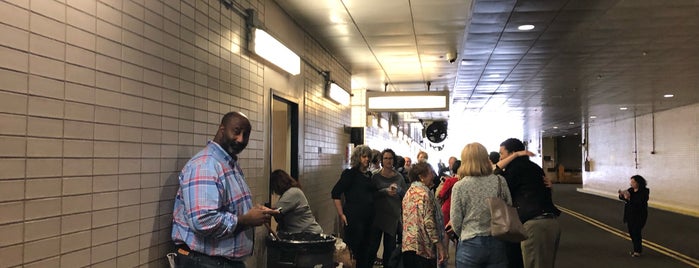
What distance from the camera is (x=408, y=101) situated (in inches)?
359

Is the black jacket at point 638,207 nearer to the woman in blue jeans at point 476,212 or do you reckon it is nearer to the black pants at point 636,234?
the black pants at point 636,234

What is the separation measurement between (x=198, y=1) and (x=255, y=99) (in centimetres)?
144

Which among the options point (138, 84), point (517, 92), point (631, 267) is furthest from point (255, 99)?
point (517, 92)

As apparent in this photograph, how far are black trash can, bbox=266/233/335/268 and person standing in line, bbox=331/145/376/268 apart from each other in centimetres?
183

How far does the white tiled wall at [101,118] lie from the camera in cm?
→ 218

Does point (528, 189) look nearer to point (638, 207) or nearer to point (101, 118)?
point (101, 118)

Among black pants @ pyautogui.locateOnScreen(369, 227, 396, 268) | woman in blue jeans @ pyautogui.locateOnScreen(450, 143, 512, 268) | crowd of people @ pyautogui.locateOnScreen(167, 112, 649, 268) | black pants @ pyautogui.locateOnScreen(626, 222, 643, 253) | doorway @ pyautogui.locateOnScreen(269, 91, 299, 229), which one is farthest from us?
black pants @ pyautogui.locateOnScreen(626, 222, 643, 253)

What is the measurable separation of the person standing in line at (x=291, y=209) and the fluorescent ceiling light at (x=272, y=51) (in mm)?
1152

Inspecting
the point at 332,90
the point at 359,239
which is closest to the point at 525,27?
the point at 332,90

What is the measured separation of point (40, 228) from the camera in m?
2.28

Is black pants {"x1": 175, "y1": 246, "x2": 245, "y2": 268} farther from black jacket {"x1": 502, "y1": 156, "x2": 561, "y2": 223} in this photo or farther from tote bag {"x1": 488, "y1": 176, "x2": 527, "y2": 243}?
black jacket {"x1": 502, "y1": 156, "x2": 561, "y2": 223}

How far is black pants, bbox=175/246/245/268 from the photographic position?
9.57 ft

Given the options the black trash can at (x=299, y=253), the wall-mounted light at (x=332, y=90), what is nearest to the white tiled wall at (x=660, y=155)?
the wall-mounted light at (x=332, y=90)

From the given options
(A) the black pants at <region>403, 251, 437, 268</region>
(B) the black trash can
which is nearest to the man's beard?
(B) the black trash can
